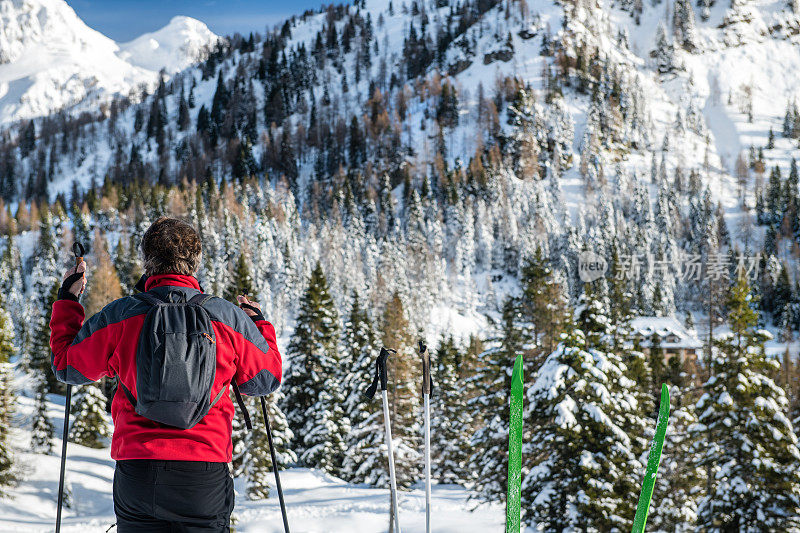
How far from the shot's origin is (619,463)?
546 inches

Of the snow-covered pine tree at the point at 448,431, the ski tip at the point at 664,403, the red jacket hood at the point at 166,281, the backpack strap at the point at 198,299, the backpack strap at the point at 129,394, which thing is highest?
the red jacket hood at the point at 166,281

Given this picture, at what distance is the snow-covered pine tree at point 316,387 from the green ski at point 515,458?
2493 cm

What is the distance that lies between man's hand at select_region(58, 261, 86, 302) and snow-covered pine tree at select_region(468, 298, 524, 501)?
14.8 meters

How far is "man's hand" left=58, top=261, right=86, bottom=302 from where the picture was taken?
2.91m

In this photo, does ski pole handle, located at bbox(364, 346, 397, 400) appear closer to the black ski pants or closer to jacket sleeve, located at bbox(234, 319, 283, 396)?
jacket sleeve, located at bbox(234, 319, 283, 396)

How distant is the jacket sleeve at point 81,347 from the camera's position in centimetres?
259

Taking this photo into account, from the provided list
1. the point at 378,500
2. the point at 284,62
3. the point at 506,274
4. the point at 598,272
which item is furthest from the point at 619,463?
the point at 284,62

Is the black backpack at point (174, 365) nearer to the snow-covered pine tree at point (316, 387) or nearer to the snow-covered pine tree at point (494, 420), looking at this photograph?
the snow-covered pine tree at point (494, 420)

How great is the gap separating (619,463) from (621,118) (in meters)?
145

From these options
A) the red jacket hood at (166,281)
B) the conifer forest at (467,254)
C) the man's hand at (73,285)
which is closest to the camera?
the red jacket hood at (166,281)

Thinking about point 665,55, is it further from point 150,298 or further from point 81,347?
point 81,347

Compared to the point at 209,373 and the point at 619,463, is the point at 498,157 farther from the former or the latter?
the point at 209,373

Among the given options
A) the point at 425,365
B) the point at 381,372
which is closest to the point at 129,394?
the point at 381,372

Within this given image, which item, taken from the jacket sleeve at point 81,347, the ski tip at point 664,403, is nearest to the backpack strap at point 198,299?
the jacket sleeve at point 81,347
